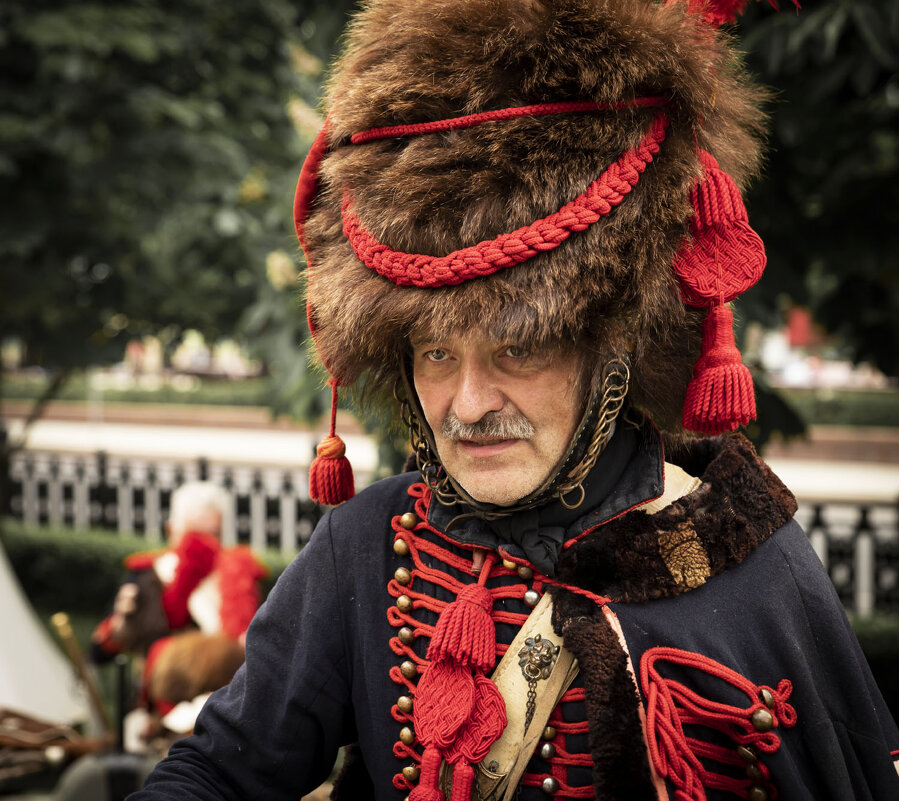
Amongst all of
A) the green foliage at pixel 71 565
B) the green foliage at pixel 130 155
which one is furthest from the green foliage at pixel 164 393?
the green foliage at pixel 130 155

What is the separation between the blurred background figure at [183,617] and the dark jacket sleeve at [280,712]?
2049 mm

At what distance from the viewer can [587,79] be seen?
1488mm

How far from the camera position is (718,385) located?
165 centimetres

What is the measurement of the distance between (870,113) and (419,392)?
2.94m

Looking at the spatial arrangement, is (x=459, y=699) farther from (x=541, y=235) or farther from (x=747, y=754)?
(x=541, y=235)

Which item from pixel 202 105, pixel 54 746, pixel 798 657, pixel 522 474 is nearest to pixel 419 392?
pixel 522 474

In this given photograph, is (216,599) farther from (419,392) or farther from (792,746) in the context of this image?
(792,746)

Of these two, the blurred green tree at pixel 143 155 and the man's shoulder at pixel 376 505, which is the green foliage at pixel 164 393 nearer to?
the blurred green tree at pixel 143 155

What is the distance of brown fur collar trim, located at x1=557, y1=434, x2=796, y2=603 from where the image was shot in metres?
1.62

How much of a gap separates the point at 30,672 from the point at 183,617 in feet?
4.72

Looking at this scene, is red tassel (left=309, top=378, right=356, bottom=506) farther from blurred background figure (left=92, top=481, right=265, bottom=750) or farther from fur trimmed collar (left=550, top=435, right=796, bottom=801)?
blurred background figure (left=92, top=481, right=265, bottom=750)

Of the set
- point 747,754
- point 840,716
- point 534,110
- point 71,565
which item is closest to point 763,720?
point 747,754

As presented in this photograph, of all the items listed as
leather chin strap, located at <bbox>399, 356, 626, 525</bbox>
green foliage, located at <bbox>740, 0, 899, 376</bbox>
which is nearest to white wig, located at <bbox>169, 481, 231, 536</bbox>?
green foliage, located at <bbox>740, 0, 899, 376</bbox>

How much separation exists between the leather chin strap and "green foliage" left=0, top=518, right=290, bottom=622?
6.19 m
